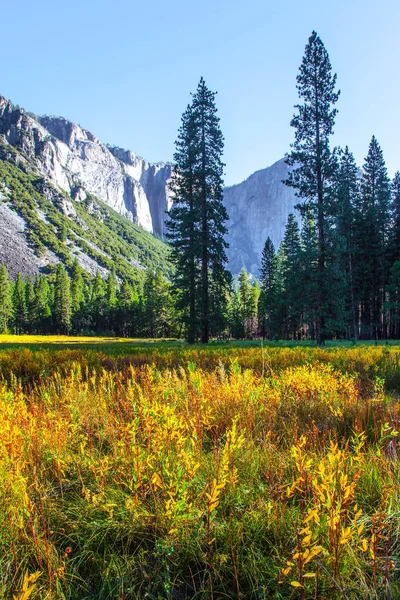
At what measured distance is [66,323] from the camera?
257 ft

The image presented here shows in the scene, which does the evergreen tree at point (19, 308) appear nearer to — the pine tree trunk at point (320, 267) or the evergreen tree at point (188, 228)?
the evergreen tree at point (188, 228)

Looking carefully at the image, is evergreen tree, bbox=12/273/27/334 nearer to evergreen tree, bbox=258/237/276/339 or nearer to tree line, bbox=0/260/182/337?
tree line, bbox=0/260/182/337

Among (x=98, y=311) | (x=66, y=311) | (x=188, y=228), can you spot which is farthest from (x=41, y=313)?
(x=188, y=228)

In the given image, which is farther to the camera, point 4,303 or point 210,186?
point 4,303

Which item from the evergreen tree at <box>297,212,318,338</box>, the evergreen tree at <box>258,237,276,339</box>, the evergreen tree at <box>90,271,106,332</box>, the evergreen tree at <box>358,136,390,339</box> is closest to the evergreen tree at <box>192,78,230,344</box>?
the evergreen tree at <box>297,212,318,338</box>

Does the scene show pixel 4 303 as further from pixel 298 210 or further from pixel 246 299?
pixel 298 210

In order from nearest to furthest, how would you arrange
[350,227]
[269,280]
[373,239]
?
1. [350,227]
2. [373,239]
3. [269,280]

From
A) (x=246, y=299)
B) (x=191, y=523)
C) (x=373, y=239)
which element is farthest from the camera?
(x=246, y=299)

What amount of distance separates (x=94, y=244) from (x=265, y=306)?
5057 inches

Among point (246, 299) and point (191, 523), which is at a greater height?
point (246, 299)

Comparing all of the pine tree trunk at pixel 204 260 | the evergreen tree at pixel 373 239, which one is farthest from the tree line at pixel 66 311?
the pine tree trunk at pixel 204 260

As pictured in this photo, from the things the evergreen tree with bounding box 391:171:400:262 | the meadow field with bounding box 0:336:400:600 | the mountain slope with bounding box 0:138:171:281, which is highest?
the mountain slope with bounding box 0:138:171:281

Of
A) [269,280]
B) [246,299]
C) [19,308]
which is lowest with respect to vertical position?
[19,308]

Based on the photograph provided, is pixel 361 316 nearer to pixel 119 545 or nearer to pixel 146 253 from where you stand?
pixel 119 545
